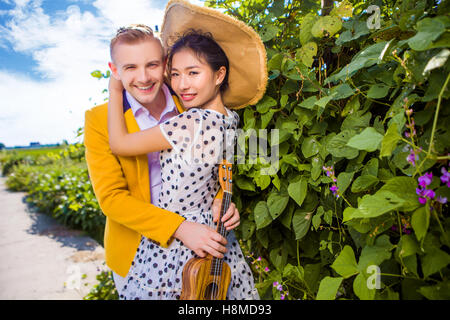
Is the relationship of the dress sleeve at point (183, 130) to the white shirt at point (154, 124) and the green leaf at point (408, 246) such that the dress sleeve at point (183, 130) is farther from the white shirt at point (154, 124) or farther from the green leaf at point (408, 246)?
the green leaf at point (408, 246)

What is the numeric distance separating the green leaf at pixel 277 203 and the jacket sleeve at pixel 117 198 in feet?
1.36

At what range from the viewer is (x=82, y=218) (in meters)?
4.70

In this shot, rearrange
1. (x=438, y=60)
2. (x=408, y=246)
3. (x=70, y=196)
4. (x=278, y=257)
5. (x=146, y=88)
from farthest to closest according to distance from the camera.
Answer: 1. (x=70, y=196)
2. (x=278, y=257)
3. (x=146, y=88)
4. (x=408, y=246)
5. (x=438, y=60)

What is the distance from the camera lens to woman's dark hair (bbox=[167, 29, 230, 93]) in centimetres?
128

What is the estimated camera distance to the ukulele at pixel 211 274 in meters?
1.17

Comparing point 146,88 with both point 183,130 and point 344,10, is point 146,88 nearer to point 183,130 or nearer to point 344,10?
point 183,130

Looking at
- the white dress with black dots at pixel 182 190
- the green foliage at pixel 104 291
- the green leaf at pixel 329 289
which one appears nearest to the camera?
the green leaf at pixel 329 289

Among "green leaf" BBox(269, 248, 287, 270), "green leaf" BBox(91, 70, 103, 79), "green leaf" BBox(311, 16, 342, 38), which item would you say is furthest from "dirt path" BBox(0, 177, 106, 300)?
"green leaf" BBox(311, 16, 342, 38)

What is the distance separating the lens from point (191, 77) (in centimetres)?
129

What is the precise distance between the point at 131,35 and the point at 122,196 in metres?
0.66

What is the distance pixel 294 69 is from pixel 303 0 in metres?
0.44

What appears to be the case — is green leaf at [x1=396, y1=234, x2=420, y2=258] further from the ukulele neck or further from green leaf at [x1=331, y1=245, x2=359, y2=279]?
the ukulele neck

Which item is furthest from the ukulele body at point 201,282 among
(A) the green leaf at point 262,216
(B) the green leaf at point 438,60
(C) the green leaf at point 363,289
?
(B) the green leaf at point 438,60

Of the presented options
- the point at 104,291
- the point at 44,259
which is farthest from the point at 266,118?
the point at 44,259
